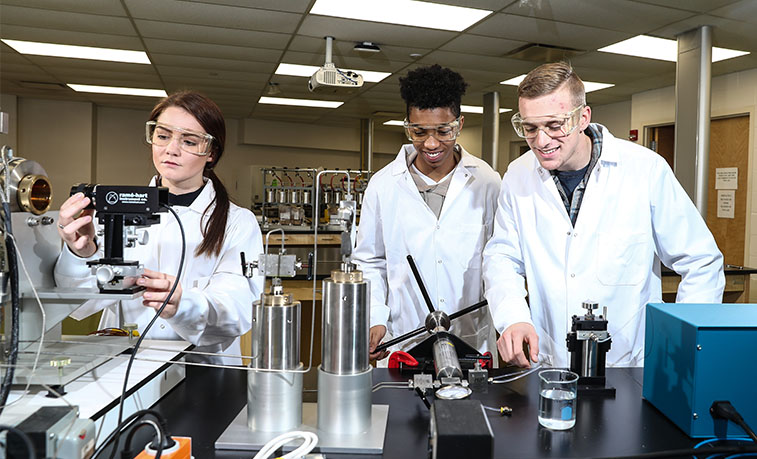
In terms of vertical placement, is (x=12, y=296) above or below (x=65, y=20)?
below

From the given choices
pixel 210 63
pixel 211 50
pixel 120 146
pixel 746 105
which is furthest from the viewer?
pixel 120 146

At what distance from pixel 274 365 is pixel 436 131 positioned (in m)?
1.14

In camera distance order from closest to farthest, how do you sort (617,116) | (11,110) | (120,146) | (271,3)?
1. (271,3)
2. (617,116)
3. (11,110)
4. (120,146)

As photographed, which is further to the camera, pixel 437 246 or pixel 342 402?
pixel 437 246

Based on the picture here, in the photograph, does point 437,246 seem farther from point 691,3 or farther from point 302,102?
point 302,102

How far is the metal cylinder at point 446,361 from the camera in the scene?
0.91 meters

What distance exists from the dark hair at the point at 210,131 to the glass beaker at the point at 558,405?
93 centimetres

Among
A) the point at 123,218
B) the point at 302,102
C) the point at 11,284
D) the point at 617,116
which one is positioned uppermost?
the point at 302,102

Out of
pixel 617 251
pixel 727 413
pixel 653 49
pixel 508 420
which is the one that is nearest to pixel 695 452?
pixel 727 413

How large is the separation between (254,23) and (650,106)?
478cm

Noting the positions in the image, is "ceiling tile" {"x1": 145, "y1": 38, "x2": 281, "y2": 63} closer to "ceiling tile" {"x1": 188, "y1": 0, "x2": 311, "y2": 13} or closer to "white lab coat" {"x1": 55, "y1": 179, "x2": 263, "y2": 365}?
"ceiling tile" {"x1": 188, "y1": 0, "x2": 311, "y2": 13}

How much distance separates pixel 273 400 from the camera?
33.8 inches

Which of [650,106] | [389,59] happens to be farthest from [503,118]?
[389,59]

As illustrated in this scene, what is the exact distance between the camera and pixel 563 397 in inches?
35.7
